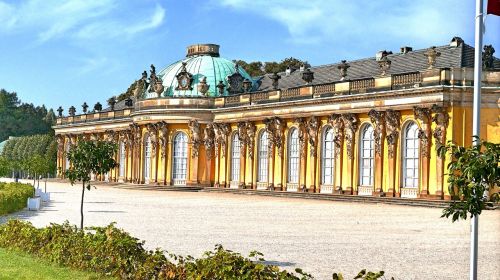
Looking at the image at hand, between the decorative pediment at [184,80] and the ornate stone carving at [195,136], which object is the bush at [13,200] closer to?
the ornate stone carving at [195,136]

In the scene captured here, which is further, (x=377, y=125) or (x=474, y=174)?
(x=377, y=125)

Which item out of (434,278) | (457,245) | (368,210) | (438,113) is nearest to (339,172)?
(438,113)

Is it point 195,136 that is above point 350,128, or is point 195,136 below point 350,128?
below

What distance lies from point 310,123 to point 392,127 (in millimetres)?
7140

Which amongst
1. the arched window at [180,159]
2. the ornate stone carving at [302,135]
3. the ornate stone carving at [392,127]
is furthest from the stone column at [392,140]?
the arched window at [180,159]

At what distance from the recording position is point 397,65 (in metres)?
43.9

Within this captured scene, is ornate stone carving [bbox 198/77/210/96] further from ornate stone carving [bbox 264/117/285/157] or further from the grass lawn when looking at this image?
the grass lawn

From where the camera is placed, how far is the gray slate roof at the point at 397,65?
40.2 metres

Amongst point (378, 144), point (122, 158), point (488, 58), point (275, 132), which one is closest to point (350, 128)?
point (378, 144)

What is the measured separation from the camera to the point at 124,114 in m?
67.0

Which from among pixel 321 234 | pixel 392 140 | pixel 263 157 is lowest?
pixel 321 234

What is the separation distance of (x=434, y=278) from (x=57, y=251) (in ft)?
24.9

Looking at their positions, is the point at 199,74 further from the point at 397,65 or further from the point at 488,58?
the point at 488,58

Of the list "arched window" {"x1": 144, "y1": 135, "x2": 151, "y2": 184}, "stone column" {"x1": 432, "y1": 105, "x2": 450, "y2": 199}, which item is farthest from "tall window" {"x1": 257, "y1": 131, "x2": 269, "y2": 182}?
"stone column" {"x1": 432, "y1": 105, "x2": 450, "y2": 199}
